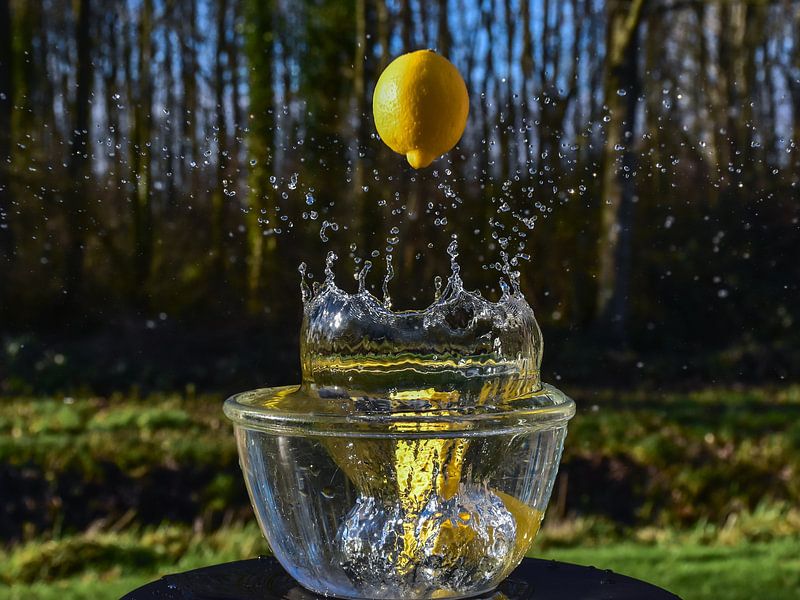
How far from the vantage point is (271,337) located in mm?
3219

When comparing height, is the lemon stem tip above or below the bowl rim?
Result: above

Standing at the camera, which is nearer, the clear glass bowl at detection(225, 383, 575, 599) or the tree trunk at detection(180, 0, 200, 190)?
the clear glass bowl at detection(225, 383, 575, 599)

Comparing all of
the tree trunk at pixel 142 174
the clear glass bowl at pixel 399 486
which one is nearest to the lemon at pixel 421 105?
the clear glass bowl at pixel 399 486

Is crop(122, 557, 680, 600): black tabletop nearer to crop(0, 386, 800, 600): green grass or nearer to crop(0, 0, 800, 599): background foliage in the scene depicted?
crop(0, 386, 800, 600): green grass

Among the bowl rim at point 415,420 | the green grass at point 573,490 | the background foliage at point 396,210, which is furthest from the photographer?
the background foliage at point 396,210

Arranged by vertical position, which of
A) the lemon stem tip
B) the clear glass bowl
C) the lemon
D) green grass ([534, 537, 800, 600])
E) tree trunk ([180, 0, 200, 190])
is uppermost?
tree trunk ([180, 0, 200, 190])

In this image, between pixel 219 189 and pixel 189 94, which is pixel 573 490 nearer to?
pixel 219 189

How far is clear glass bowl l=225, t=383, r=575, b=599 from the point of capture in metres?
0.77

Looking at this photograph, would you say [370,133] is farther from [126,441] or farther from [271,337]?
[126,441]

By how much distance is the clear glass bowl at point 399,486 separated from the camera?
769 mm

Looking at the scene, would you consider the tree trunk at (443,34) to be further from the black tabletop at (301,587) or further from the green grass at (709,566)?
the black tabletop at (301,587)

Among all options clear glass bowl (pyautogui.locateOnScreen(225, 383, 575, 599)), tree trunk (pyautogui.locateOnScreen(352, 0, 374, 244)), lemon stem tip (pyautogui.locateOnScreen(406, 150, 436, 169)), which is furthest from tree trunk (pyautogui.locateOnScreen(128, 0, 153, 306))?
clear glass bowl (pyautogui.locateOnScreen(225, 383, 575, 599))

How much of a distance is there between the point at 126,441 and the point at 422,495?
223 cm

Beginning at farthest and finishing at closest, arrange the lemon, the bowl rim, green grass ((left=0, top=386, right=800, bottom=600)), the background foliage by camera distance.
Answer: the background foliage
green grass ((left=0, top=386, right=800, bottom=600))
the lemon
the bowl rim
